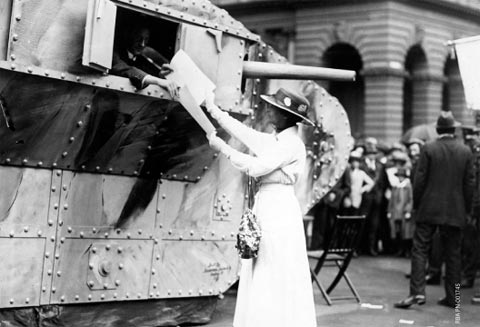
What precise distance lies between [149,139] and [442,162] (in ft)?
12.4

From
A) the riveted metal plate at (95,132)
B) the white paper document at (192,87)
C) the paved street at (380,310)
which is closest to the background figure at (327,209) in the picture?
the paved street at (380,310)

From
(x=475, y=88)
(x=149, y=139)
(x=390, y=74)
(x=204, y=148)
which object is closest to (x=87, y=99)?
(x=149, y=139)

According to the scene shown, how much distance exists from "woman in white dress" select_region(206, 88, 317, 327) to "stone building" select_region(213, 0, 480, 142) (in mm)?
19814

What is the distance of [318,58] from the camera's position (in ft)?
93.7

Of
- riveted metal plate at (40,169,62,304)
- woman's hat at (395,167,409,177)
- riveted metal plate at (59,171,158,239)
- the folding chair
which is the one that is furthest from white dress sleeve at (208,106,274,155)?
woman's hat at (395,167,409,177)

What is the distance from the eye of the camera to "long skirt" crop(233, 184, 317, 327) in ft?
16.7

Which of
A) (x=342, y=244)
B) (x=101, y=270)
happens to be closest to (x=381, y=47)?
(x=342, y=244)

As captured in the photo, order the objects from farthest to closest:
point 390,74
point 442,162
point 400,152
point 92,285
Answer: point 390,74
point 400,152
point 442,162
point 92,285

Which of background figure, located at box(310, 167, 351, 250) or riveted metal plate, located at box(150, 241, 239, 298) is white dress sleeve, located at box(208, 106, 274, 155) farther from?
background figure, located at box(310, 167, 351, 250)

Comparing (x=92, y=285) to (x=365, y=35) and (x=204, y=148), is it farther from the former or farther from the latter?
(x=365, y=35)

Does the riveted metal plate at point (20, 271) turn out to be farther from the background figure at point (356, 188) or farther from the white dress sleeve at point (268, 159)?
the background figure at point (356, 188)

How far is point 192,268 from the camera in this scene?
6.55 metres

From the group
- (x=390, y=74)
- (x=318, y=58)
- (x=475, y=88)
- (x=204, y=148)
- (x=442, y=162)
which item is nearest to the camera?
(x=204, y=148)

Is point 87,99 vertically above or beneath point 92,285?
above
